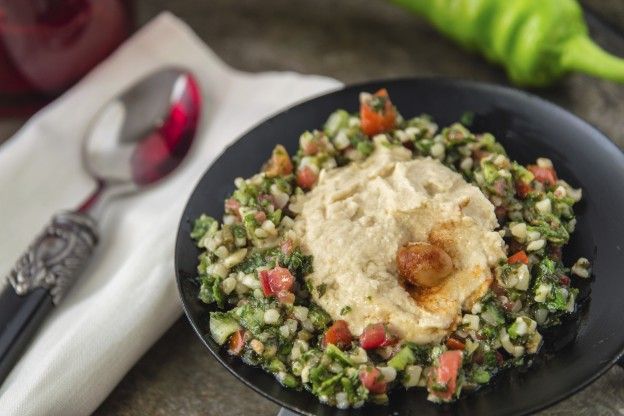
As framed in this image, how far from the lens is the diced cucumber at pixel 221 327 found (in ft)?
6.99

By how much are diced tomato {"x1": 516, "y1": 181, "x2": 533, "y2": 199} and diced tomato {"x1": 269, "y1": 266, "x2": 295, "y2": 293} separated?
0.73 metres

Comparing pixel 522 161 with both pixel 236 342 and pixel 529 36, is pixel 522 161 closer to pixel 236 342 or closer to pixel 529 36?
pixel 529 36

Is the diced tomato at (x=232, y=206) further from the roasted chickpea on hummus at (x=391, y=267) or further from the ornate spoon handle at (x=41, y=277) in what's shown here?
the ornate spoon handle at (x=41, y=277)

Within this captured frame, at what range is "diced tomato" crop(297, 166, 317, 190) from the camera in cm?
246

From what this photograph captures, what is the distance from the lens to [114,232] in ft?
9.69

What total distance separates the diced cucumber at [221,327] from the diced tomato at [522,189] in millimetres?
905

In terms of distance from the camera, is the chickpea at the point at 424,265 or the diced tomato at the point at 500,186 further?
the diced tomato at the point at 500,186

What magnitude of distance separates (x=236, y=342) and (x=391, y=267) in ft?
1.52

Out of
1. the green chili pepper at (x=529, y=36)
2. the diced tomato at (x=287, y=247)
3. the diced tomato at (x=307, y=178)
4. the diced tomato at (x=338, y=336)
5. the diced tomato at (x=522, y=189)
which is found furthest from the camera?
the green chili pepper at (x=529, y=36)

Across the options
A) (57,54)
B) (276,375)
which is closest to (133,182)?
(57,54)

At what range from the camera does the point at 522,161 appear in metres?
2.50

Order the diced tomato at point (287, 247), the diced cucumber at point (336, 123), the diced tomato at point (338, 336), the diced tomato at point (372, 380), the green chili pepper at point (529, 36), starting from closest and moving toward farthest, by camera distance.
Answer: the diced tomato at point (372, 380) → the diced tomato at point (338, 336) → the diced tomato at point (287, 247) → the diced cucumber at point (336, 123) → the green chili pepper at point (529, 36)

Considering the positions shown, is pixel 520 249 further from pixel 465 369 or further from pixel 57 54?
pixel 57 54

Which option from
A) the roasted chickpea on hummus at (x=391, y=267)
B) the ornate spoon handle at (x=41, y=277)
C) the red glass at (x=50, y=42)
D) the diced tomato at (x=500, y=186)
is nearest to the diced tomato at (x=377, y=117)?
the roasted chickpea on hummus at (x=391, y=267)
